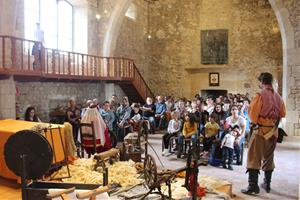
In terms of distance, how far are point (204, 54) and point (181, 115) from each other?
7798 millimetres

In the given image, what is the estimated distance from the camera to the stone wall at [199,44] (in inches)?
552

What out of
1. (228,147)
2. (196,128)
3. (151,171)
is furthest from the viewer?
(196,128)

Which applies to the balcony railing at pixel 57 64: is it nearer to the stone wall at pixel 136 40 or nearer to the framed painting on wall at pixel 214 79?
the stone wall at pixel 136 40

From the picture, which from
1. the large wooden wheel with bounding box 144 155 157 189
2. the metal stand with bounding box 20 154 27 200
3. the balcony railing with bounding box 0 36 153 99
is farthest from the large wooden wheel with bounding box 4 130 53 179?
the balcony railing with bounding box 0 36 153 99

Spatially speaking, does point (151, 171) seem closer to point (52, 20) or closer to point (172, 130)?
point (172, 130)

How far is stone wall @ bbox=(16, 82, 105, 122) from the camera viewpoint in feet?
27.7

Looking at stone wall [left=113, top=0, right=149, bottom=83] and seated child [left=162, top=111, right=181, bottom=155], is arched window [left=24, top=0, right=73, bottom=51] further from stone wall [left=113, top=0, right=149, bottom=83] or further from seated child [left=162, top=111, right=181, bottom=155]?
seated child [left=162, top=111, right=181, bottom=155]

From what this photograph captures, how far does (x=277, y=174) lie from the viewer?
560cm

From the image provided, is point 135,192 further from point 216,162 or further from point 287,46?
point 287,46

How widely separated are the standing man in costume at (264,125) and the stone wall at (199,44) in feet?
33.1

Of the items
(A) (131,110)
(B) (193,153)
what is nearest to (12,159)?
(B) (193,153)

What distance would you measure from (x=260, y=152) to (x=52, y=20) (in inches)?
325

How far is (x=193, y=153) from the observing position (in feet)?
11.8

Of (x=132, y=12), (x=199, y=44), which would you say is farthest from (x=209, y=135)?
(x=199, y=44)
